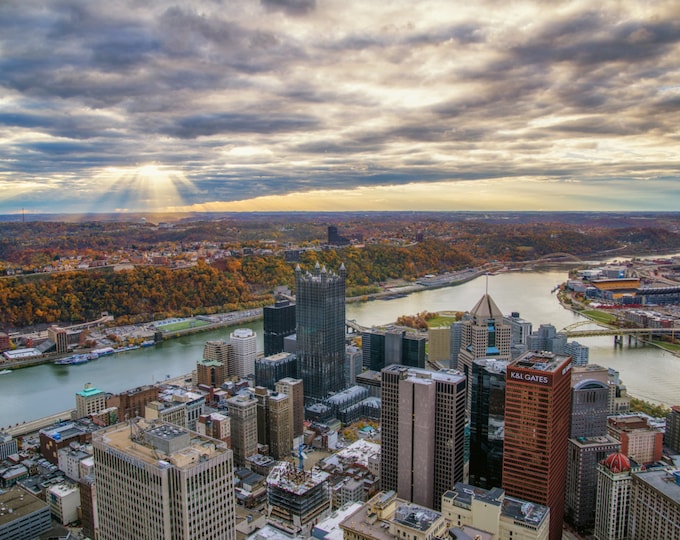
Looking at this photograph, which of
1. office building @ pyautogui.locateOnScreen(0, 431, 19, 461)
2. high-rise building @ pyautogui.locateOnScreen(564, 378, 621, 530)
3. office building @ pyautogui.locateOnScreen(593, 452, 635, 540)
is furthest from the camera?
office building @ pyautogui.locateOnScreen(0, 431, 19, 461)

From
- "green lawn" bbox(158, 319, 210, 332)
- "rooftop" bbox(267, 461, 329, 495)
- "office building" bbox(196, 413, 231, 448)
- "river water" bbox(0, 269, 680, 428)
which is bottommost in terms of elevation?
"river water" bbox(0, 269, 680, 428)

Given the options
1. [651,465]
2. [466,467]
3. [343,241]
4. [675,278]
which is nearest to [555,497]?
[466,467]

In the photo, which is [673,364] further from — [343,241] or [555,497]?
[343,241]

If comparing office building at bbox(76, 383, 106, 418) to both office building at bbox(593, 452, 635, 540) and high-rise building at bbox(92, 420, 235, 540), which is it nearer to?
high-rise building at bbox(92, 420, 235, 540)

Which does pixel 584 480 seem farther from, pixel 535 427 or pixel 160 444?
pixel 160 444

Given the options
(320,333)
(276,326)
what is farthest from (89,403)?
(276,326)

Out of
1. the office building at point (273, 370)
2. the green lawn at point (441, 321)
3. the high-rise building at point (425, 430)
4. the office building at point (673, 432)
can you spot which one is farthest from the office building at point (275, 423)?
the green lawn at point (441, 321)

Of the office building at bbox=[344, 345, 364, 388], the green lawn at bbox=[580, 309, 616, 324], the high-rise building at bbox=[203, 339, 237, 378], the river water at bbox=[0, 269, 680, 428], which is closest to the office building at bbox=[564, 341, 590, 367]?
the river water at bbox=[0, 269, 680, 428]

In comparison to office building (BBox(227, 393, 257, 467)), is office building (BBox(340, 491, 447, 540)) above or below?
above

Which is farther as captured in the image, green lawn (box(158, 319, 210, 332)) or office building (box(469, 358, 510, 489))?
green lawn (box(158, 319, 210, 332))
